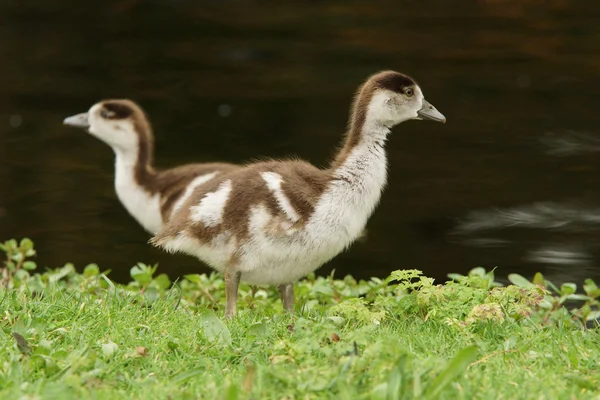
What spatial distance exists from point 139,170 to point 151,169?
11cm

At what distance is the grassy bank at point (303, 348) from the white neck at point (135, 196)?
2.25 metres

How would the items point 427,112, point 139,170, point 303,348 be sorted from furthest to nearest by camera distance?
point 139,170
point 427,112
point 303,348

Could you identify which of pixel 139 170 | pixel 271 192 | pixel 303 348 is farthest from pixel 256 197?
pixel 139 170

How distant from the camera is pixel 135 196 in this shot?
912 centimetres

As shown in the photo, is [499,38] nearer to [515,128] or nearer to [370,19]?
[370,19]

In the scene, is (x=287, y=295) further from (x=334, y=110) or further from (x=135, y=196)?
(x=334, y=110)

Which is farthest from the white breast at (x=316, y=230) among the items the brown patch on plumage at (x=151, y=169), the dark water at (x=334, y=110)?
the dark water at (x=334, y=110)

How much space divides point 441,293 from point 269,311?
3.98 ft

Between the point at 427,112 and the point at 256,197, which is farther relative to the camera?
the point at 427,112

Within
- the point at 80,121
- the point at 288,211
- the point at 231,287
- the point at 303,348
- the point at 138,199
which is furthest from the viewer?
the point at 80,121

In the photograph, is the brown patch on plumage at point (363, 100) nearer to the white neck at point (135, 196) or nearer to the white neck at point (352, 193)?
the white neck at point (352, 193)

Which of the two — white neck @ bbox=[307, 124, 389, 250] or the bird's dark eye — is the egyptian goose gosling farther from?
white neck @ bbox=[307, 124, 389, 250]

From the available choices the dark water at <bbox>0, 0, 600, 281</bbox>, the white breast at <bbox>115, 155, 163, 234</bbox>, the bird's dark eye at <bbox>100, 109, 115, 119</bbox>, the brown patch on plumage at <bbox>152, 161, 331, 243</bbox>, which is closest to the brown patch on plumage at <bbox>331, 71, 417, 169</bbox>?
the brown patch on plumage at <bbox>152, 161, 331, 243</bbox>

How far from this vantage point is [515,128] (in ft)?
41.0
